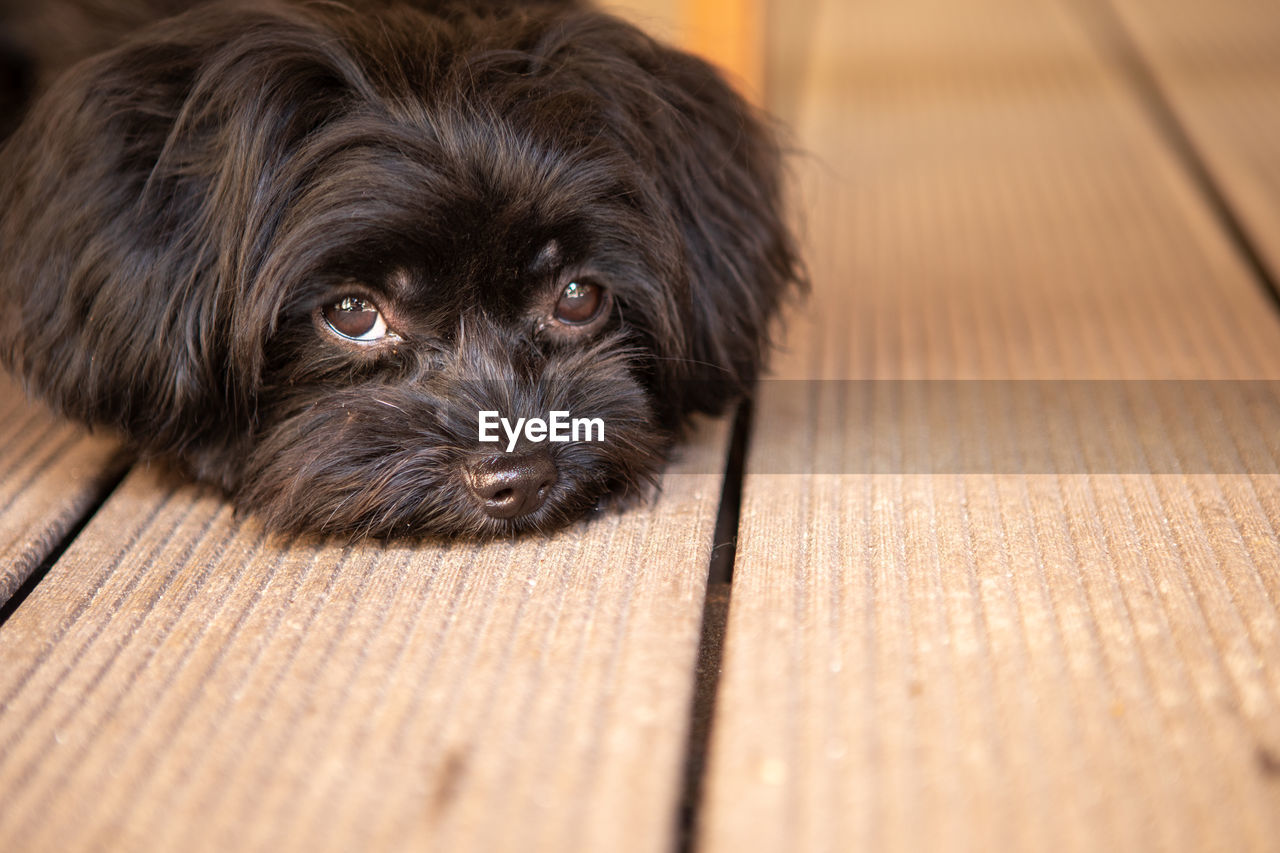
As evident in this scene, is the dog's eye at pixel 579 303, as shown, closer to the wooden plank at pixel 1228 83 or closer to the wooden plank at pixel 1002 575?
the wooden plank at pixel 1002 575

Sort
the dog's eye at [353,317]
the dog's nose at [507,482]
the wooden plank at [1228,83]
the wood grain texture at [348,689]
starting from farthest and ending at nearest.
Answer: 1. the wooden plank at [1228,83]
2. the dog's eye at [353,317]
3. the dog's nose at [507,482]
4. the wood grain texture at [348,689]

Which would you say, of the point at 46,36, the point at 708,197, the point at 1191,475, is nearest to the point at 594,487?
the point at 708,197

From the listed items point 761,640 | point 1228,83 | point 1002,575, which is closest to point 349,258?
point 761,640

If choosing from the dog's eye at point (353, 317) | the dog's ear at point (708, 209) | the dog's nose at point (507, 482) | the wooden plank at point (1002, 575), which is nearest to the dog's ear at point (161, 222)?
the dog's eye at point (353, 317)

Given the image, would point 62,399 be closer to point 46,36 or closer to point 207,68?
point 207,68

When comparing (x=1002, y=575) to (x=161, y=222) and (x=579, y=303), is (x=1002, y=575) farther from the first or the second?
(x=161, y=222)
